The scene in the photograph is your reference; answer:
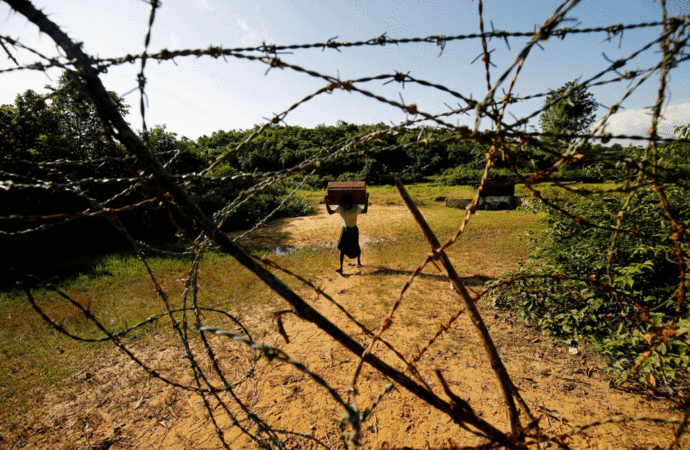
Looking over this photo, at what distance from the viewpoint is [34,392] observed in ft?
11.0

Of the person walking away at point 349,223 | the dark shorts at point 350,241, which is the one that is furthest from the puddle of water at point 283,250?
the dark shorts at point 350,241

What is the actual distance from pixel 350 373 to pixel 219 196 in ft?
31.8

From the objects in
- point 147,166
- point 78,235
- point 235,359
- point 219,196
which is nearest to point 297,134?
point 219,196

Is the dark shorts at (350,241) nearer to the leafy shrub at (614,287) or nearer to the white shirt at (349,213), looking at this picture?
the white shirt at (349,213)

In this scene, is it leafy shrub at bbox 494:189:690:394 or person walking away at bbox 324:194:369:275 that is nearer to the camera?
Answer: leafy shrub at bbox 494:189:690:394

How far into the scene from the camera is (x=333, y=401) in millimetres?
3051

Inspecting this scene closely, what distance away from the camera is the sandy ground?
2.69m

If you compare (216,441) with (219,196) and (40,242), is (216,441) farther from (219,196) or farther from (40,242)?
(219,196)

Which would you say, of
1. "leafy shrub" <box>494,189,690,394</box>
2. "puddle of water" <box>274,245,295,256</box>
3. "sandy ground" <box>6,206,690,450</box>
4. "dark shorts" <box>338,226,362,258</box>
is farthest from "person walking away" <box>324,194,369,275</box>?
"leafy shrub" <box>494,189,690,394</box>

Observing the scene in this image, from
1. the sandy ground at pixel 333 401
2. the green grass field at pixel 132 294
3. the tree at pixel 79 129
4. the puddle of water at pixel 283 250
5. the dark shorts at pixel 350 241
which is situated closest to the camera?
the sandy ground at pixel 333 401

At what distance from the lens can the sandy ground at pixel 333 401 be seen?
2.69 metres

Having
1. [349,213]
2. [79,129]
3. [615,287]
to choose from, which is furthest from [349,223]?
[79,129]

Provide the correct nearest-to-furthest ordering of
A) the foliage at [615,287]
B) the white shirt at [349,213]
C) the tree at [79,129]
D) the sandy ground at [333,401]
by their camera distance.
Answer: the sandy ground at [333,401] < the foliage at [615,287] < the white shirt at [349,213] < the tree at [79,129]

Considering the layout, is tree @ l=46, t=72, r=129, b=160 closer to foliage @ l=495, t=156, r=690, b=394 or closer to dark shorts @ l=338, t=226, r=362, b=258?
dark shorts @ l=338, t=226, r=362, b=258
